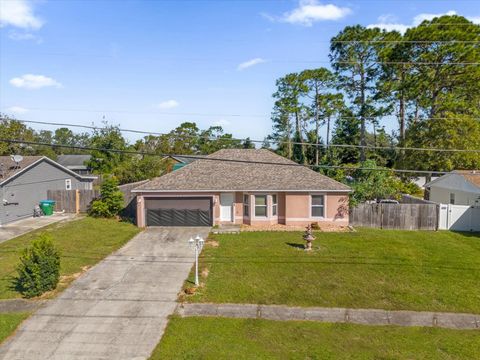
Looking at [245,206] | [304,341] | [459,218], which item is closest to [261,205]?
[245,206]

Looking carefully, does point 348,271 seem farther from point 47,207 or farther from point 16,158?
point 16,158

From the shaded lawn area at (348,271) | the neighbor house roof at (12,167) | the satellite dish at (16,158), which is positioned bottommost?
the shaded lawn area at (348,271)

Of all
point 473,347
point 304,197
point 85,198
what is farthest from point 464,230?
point 85,198

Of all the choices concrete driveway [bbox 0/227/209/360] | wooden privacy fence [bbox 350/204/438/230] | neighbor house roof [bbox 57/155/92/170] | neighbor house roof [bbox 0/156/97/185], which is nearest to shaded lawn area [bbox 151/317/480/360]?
concrete driveway [bbox 0/227/209/360]

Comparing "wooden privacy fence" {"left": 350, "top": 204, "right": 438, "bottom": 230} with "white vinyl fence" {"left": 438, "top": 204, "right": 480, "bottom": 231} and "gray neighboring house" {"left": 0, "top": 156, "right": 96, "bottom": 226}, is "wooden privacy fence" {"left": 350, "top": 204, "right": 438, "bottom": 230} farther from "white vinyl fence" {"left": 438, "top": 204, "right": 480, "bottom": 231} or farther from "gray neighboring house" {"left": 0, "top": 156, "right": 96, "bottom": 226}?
"gray neighboring house" {"left": 0, "top": 156, "right": 96, "bottom": 226}

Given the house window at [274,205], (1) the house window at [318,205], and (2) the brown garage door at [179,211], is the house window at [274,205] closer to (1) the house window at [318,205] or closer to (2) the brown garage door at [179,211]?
(1) the house window at [318,205]

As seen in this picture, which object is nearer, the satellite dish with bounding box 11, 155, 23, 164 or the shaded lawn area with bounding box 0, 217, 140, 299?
the shaded lawn area with bounding box 0, 217, 140, 299

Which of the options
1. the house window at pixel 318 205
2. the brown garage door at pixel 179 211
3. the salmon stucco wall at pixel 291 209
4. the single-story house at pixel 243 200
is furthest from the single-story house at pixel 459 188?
the brown garage door at pixel 179 211
